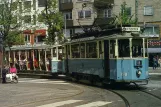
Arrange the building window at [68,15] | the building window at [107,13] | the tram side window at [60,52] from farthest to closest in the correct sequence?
1. the building window at [68,15]
2. the building window at [107,13]
3. the tram side window at [60,52]

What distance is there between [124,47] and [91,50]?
3.30 meters

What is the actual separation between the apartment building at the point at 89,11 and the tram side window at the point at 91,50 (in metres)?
37.6

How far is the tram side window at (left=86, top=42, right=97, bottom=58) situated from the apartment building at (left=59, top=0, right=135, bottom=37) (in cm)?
3758

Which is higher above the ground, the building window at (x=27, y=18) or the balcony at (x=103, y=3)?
the balcony at (x=103, y=3)

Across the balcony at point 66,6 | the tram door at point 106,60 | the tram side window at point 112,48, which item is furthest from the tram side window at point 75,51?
the balcony at point 66,6

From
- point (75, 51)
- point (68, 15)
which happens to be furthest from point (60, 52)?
point (68, 15)

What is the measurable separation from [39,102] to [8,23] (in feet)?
74.0

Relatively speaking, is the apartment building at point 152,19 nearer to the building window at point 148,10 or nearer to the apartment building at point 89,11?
the building window at point 148,10

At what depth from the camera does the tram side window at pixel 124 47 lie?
2192 cm

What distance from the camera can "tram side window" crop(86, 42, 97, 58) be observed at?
79.6ft

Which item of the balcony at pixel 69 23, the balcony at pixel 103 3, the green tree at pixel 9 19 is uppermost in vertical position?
the balcony at pixel 103 3

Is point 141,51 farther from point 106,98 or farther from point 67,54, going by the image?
point 67,54

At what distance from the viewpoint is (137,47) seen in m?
22.2

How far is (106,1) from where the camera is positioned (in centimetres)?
6488
